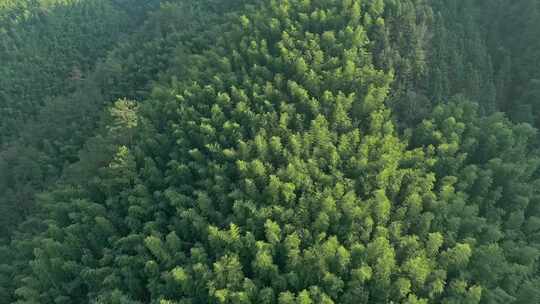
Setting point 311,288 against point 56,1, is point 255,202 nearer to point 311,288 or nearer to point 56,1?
point 311,288

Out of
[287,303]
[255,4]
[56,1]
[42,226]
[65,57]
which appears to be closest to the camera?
[287,303]

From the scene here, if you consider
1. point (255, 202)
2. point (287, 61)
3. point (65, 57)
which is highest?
point (287, 61)

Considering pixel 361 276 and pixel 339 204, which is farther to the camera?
pixel 339 204

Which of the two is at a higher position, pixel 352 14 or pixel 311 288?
pixel 352 14

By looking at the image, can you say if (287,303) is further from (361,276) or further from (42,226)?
(42,226)

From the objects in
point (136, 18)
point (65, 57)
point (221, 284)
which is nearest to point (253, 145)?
point (221, 284)

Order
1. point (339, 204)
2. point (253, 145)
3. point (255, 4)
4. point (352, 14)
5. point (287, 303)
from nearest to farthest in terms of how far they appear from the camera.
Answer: point (287, 303)
point (339, 204)
point (253, 145)
point (352, 14)
point (255, 4)
